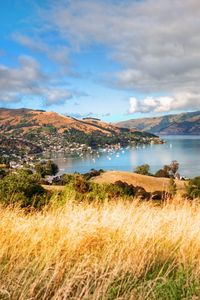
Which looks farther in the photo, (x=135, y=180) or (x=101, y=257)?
(x=135, y=180)

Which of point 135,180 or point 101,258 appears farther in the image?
point 135,180

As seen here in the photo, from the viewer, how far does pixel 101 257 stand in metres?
5.91

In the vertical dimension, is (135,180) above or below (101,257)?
below

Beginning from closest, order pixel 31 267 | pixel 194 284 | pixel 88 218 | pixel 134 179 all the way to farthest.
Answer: pixel 194 284 → pixel 31 267 → pixel 88 218 → pixel 134 179

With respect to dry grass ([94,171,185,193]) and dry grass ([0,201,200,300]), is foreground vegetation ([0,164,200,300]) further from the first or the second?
dry grass ([94,171,185,193])

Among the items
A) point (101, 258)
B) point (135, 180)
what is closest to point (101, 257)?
point (101, 258)

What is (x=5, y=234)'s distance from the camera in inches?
265

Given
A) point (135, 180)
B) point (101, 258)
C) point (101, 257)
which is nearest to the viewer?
point (101, 258)

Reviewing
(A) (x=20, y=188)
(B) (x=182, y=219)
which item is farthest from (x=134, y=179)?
(B) (x=182, y=219)

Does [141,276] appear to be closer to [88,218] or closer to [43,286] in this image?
[43,286]

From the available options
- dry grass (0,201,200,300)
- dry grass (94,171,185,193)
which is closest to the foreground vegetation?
dry grass (0,201,200,300)

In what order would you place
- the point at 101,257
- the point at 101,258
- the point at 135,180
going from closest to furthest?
1. the point at 101,258
2. the point at 101,257
3. the point at 135,180

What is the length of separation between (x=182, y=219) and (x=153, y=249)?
2056 mm

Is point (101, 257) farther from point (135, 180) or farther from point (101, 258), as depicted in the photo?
point (135, 180)
